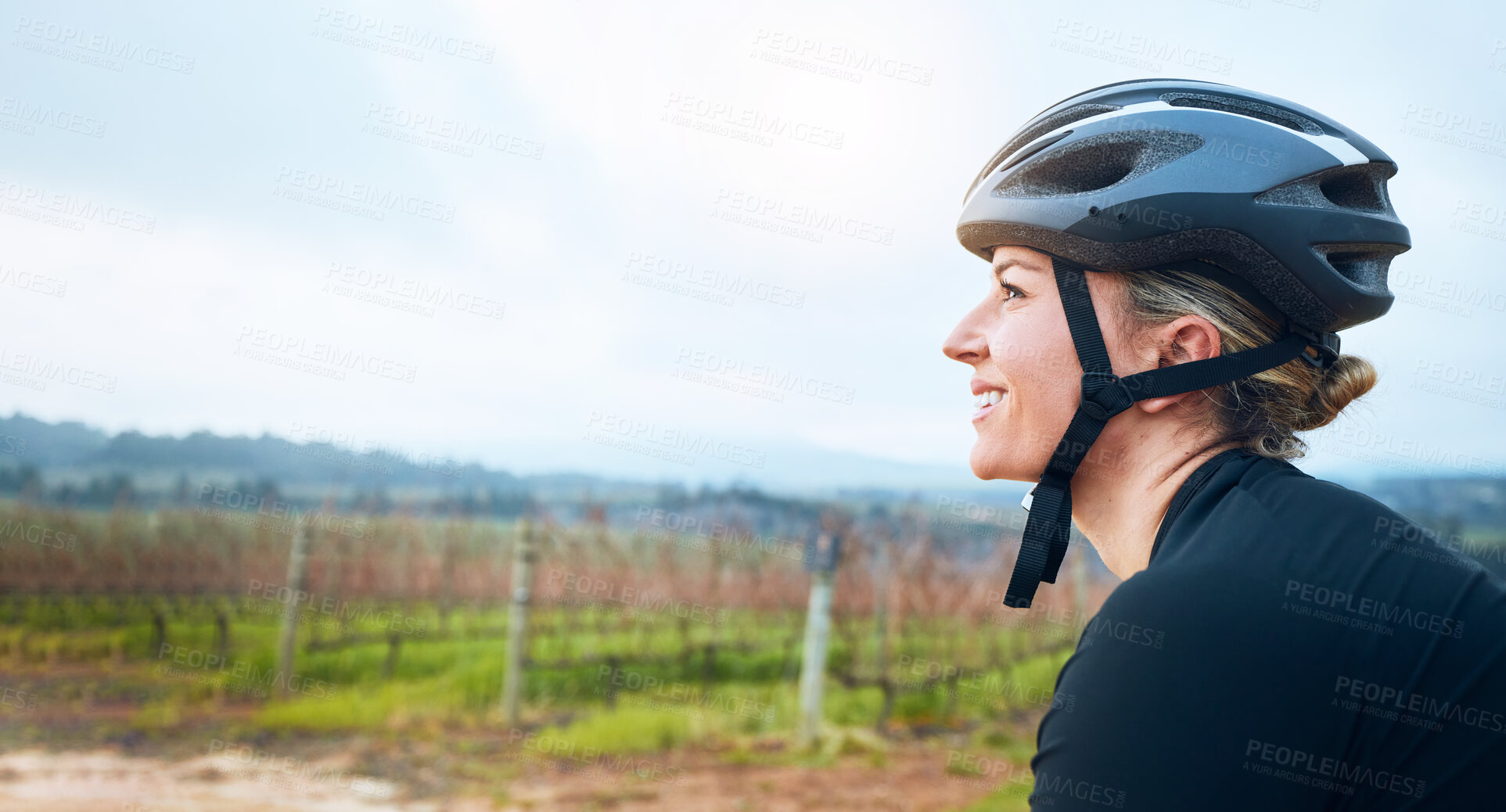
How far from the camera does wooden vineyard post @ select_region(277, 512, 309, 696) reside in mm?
8906

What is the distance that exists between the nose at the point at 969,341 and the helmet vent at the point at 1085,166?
0.37 meters

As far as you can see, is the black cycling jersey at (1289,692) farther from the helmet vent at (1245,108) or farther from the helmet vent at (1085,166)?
the helmet vent at (1245,108)

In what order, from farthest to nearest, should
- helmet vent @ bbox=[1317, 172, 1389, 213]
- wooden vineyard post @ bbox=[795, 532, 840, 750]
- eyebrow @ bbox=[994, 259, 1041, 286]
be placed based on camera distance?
wooden vineyard post @ bbox=[795, 532, 840, 750] → helmet vent @ bbox=[1317, 172, 1389, 213] → eyebrow @ bbox=[994, 259, 1041, 286]

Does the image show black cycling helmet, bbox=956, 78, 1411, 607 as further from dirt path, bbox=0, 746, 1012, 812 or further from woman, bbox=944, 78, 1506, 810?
dirt path, bbox=0, 746, 1012, 812

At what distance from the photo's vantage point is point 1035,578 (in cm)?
205

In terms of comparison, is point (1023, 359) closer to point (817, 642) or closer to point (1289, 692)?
point (1289, 692)

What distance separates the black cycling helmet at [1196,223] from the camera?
73.5 inches

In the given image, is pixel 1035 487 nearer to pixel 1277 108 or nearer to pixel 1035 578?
pixel 1035 578

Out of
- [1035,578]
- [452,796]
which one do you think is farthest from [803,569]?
[1035,578]
